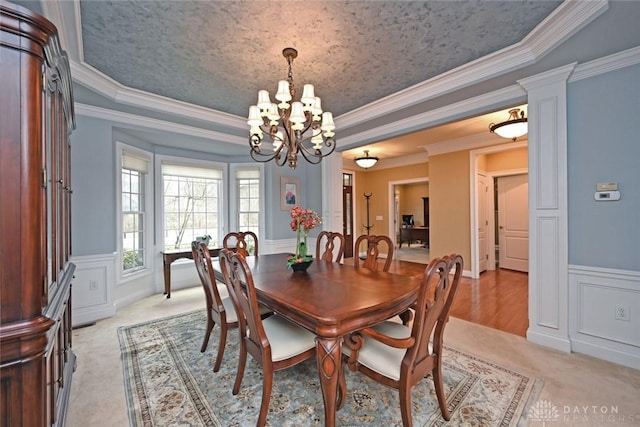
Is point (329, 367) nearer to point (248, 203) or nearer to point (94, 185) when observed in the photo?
point (94, 185)

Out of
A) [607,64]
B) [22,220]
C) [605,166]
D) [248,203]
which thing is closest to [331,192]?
[248,203]

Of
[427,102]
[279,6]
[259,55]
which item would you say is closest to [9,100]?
[279,6]

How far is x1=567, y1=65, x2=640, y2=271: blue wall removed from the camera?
216 centimetres

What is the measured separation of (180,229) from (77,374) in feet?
9.02

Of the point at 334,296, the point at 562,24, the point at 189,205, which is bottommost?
the point at 334,296

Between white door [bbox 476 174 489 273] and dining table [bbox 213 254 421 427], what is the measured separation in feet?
13.0

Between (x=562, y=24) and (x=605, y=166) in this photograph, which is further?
(x=605, y=166)

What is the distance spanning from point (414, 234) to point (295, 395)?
27.1 feet

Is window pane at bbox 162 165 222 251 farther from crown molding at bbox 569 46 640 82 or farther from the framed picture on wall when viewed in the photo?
crown molding at bbox 569 46 640 82

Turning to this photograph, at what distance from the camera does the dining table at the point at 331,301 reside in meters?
1.35

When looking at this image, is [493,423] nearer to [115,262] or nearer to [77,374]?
[77,374]

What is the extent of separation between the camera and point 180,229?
459 centimetres

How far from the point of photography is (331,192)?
4.74 meters

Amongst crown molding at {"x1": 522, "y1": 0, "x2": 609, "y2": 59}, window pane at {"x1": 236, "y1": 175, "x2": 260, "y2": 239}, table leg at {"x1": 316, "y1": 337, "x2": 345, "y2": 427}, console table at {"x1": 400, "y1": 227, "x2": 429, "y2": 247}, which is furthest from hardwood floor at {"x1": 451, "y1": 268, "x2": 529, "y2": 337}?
console table at {"x1": 400, "y1": 227, "x2": 429, "y2": 247}
